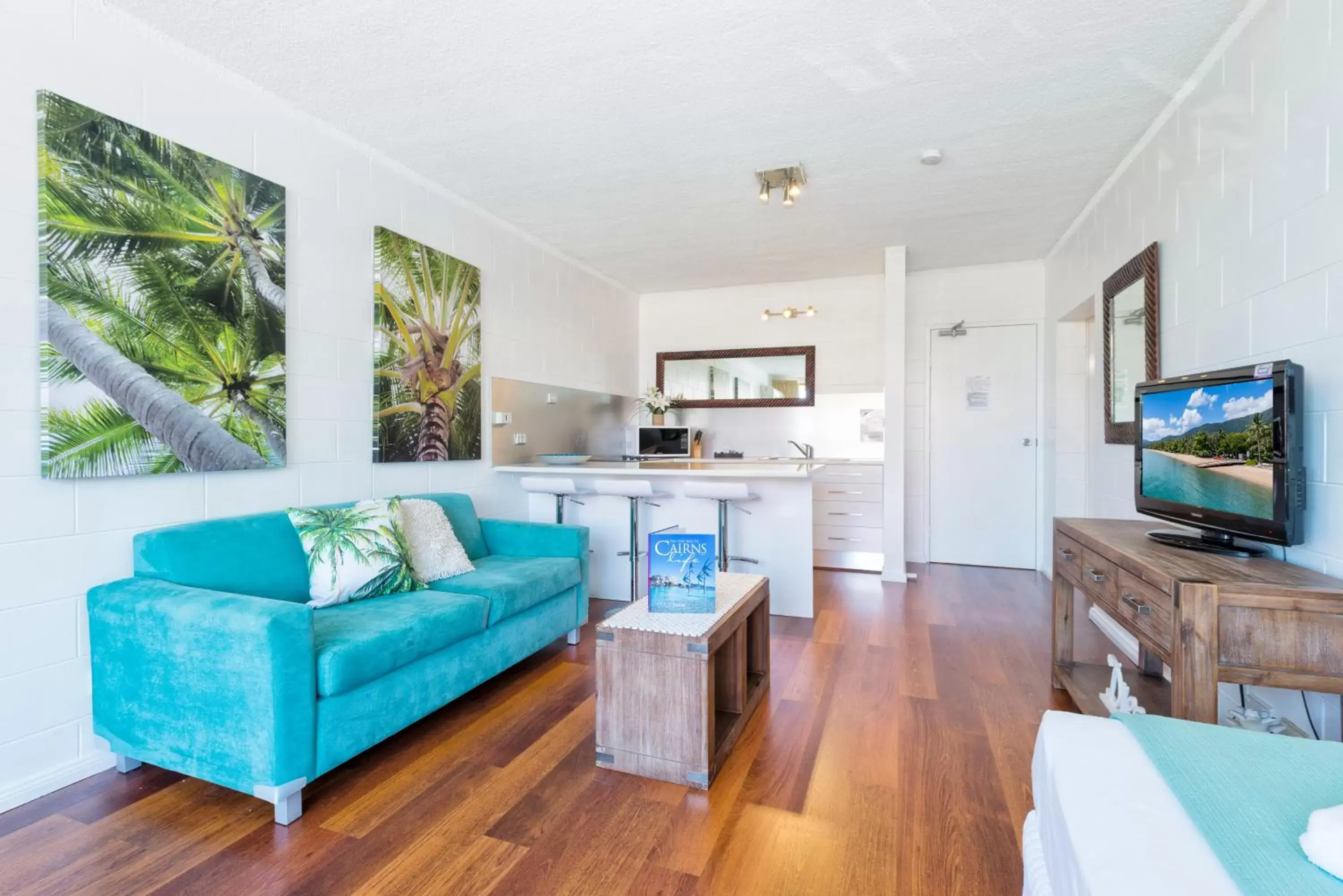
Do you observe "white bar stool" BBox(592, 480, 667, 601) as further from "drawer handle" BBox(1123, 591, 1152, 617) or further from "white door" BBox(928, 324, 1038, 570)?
"white door" BBox(928, 324, 1038, 570)

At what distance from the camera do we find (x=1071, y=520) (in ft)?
8.95

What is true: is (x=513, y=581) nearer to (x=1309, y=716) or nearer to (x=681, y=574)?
(x=681, y=574)

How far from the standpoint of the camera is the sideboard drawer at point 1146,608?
1674 millimetres

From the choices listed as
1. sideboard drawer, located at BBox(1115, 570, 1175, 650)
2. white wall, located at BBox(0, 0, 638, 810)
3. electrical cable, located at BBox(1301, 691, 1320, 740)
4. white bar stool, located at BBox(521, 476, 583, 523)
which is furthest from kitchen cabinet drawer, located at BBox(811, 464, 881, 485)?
electrical cable, located at BBox(1301, 691, 1320, 740)

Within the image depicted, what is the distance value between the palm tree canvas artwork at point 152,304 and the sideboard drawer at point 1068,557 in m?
3.35

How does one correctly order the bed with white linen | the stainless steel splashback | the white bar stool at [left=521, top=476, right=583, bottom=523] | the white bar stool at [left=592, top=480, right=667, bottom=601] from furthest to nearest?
the stainless steel splashback
the white bar stool at [left=521, top=476, right=583, bottom=523]
the white bar stool at [left=592, top=480, right=667, bottom=601]
the bed with white linen

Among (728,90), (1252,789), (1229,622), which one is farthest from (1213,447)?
(728,90)

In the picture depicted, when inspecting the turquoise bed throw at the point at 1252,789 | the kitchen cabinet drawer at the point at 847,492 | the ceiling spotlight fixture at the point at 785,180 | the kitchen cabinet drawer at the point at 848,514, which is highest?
the ceiling spotlight fixture at the point at 785,180

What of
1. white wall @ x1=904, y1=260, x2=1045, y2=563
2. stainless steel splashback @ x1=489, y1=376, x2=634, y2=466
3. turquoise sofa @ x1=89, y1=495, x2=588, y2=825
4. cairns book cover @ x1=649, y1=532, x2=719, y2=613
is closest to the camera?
turquoise sofa @ x1=89, y1=495, x2=588, y2=825

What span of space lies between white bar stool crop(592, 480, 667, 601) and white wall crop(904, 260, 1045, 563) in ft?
8.58

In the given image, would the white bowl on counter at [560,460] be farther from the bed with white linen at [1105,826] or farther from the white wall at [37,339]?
the bed with white linen at [1105,826]

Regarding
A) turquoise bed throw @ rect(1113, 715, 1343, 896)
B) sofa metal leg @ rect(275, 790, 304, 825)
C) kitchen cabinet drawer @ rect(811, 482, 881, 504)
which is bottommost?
sofa metal leg @ rect(275, 790, 304, 825)

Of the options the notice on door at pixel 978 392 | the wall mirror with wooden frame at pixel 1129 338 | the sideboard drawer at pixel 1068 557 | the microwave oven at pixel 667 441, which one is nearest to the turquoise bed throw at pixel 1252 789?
the sideboard drawer at pixel 1068 557

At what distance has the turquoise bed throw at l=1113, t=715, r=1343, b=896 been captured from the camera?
710 mm
